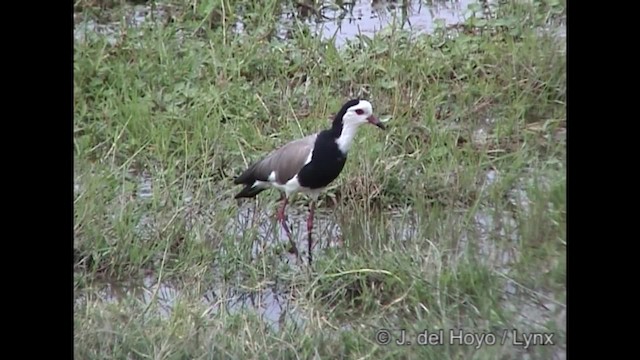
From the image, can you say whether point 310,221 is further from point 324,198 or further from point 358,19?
point 358,19

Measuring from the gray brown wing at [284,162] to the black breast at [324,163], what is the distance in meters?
0.02

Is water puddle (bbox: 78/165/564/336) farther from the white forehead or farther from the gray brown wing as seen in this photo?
the white forehead

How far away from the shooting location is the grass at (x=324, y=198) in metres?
2.46

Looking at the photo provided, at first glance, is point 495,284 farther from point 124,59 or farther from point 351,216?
point 124,59

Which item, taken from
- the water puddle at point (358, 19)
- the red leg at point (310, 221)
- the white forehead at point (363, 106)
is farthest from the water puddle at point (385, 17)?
the red leg at point (310, 221)

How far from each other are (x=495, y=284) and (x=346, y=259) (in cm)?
30

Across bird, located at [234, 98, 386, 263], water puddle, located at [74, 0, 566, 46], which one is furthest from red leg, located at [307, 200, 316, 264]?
water puddle, located at [74, 0, 566, 46]

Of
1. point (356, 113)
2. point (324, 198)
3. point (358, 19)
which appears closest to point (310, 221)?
point (324, 198)

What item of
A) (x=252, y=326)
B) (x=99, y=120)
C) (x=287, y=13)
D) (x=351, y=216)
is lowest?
(x=252, y=326)

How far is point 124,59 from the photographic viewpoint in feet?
8.44

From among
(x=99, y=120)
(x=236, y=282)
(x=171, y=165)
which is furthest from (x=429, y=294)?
(x=99, y=120)

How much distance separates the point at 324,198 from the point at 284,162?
11 cm

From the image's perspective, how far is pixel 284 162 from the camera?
2.51 meters

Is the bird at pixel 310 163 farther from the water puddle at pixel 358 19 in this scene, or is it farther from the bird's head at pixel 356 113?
the water puddle at pixel 358 19
